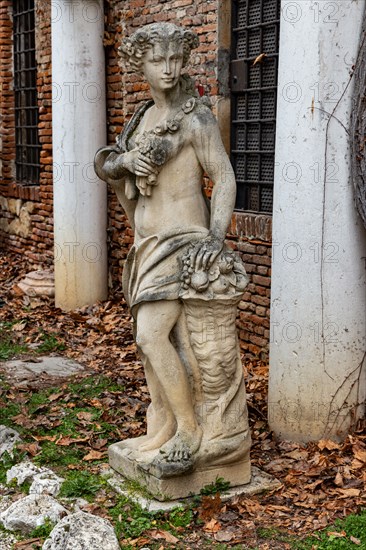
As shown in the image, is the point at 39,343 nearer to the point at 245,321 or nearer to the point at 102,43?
the point at 245,321

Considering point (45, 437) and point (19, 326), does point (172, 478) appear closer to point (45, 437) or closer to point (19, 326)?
point (45, 437)

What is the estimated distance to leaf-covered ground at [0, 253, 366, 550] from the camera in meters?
4.57

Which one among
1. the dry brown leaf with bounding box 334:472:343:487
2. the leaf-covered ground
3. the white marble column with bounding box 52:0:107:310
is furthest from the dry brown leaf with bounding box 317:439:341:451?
the white marble column with bounding box 52:0:107:310

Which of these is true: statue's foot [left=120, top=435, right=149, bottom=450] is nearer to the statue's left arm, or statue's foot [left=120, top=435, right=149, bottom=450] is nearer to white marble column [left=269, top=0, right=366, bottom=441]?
white marble column [left=269, top=0, right=366, bottom=441]

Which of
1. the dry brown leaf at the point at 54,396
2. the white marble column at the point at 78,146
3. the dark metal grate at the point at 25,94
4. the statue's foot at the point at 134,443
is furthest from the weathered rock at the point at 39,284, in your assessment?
the statue's foot at the point at 134,443

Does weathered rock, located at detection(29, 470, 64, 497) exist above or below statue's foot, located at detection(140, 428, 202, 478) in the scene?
below

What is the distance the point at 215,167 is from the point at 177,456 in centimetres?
161

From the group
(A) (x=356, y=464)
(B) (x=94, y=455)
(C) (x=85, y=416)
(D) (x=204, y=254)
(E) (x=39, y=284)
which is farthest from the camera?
(E) (x=39, y=284)

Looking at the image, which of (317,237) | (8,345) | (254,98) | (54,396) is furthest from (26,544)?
(254,98)

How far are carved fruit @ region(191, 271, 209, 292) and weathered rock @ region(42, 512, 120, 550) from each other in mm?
1298

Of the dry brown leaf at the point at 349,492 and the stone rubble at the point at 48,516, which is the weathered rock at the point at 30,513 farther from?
the dry brown leaf at the point at 349,492

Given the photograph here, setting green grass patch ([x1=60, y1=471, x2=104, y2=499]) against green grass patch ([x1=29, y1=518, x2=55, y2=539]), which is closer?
green grass patch ([x1=29, y1=518, x2=55, y2=539])

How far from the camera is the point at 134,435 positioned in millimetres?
6000

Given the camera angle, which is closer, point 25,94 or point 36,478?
point 36,478
